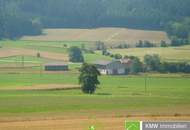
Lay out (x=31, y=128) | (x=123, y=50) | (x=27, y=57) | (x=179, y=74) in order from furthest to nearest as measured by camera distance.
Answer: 1. (x=123, y=50)
2. (x=27, y=57)
3. (x=179, y=74)
4. (x=31, y=128)

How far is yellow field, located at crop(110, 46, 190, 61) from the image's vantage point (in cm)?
12601

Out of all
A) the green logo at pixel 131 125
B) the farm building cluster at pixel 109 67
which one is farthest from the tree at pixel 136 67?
the green logo at pixel 131 125

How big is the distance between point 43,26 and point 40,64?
75575mm

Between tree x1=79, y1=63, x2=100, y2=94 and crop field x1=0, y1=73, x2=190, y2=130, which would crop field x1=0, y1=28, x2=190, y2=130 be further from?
tree x1=79, y1=63, x2=100, y2=94

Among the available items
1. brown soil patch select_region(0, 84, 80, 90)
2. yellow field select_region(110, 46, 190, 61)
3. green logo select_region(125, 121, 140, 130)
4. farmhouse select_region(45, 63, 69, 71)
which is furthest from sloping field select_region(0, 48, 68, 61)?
green logo select_region(125, 121, 140, 130)

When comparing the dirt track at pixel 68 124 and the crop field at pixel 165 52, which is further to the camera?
the crop field at pixel 165 52

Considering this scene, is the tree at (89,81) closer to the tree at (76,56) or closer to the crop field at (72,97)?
the crop field at (72,97)

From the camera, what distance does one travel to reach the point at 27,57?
12531 centimetres

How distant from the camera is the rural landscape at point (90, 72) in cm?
4928

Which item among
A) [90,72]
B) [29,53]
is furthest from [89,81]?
[29,53]

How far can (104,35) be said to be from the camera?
171625 millimetres

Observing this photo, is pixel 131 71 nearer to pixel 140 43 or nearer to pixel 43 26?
pixel 140 43

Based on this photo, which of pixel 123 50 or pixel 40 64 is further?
pixel 123 50

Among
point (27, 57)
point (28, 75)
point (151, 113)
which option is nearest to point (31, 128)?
point (151, 113)
